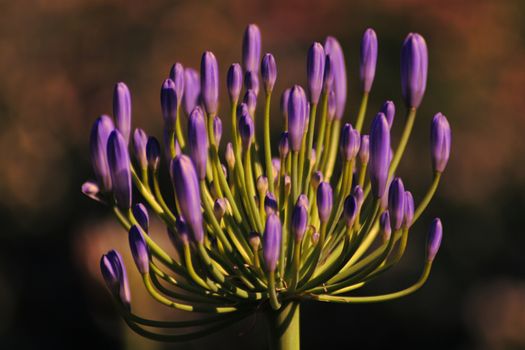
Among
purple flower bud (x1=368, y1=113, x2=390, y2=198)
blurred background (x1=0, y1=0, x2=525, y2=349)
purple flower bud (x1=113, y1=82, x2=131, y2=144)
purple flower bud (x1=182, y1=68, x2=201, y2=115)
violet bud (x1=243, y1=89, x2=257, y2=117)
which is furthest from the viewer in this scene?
blurred background (x1=0, y1=0, x2=525, y2=349)

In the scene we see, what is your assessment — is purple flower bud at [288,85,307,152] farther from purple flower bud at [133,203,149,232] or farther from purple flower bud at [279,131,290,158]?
purple flower bud at [133,203,149,232]

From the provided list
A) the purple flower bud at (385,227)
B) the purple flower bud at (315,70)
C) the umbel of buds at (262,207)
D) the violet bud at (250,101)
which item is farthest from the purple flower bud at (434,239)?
the violet bud at (250,101)

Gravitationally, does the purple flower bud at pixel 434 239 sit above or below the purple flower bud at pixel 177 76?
below

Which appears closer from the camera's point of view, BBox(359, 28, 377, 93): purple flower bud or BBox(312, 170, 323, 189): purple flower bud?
BBox(312, 170, 323, 189): purple flower bud

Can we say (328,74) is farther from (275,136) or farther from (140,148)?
(275,136)

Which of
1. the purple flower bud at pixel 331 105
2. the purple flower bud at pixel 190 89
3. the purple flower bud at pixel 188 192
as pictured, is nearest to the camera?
the purple flower bud at pixel 188 192

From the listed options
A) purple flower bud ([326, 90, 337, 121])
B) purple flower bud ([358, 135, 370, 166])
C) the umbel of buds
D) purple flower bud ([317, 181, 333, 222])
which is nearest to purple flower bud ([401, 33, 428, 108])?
the umbel of buds

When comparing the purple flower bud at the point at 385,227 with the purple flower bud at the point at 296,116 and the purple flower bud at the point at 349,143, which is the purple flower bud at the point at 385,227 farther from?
the purple flower bud at the point at 296,116
